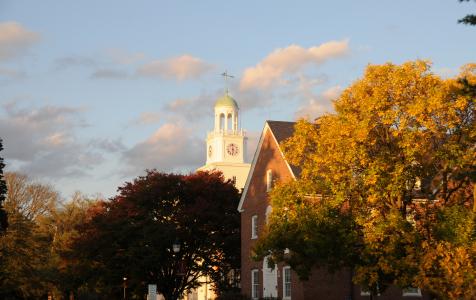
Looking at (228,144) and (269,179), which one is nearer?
(269,179)

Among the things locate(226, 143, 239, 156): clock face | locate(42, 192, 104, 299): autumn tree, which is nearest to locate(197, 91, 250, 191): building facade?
locate(226, 143, 239, 156): clock face

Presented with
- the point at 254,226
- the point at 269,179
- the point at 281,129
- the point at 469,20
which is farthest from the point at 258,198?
the point at 469,20

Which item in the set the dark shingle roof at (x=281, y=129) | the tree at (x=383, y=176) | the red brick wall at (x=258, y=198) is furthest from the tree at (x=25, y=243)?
the tree at (x=383, y=176)

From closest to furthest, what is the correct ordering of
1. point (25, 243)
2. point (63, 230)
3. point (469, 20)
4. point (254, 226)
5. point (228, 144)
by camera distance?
1. point (469, 20)
2. point (254, 226)
3. point (25, 243)
4. point (63, 230)
5. point (228, 144)

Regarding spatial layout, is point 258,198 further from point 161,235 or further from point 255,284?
point 161,235

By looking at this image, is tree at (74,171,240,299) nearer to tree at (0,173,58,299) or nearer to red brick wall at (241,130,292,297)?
red brick wall at (241,130,292,297)

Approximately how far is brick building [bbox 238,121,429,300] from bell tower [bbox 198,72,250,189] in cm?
4329

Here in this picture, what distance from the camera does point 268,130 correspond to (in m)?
51.3

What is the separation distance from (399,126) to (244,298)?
20.8m

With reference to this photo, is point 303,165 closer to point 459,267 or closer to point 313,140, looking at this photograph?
point 313,140

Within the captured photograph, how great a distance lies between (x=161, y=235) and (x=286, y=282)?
38.0ft

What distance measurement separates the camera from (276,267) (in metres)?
48.8

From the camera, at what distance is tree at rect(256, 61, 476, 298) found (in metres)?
33.6

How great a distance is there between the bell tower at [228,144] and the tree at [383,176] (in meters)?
62.2
